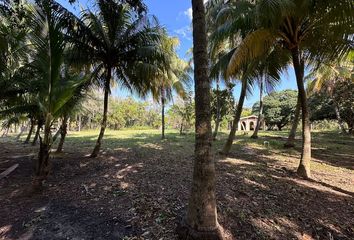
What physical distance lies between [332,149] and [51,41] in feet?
43.0

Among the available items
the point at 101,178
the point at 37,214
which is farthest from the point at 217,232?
the point at 101,178

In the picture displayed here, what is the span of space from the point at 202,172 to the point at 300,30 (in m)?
5.81

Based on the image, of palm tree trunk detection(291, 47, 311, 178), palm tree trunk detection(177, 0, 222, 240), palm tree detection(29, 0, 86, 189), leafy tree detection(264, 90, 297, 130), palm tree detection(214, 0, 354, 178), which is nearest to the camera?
palm tree trunk detection(177, 0, 222, 240)

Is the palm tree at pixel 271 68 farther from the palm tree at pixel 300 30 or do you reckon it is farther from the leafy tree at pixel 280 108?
the leafy tree at pixel 280 108

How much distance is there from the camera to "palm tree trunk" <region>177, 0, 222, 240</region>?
3943mm

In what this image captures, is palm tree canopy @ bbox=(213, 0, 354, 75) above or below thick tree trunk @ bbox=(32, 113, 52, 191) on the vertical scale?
above

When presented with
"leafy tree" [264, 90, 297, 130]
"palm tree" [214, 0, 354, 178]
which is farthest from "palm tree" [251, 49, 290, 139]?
"leafy tree" [264, 90, 297, 130]

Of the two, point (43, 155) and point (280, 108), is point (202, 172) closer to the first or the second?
point (43, 155)

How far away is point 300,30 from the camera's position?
771 centimetres


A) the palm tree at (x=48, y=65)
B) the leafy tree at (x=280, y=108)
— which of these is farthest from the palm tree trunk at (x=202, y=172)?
the leafy tree at (x=280, y=108)

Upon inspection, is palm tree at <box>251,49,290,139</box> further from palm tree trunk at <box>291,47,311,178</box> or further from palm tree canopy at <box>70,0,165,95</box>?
palm tree canopy at <box>70,0,165,95</box>

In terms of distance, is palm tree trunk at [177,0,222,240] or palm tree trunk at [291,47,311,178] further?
palm tree trunk at [291,47,311,178]

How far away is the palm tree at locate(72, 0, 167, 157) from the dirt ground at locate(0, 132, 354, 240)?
3.22 meters

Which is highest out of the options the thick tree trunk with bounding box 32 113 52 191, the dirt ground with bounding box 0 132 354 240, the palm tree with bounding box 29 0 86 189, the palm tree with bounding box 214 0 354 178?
the palm tree with bounding box 214 0 354 178
